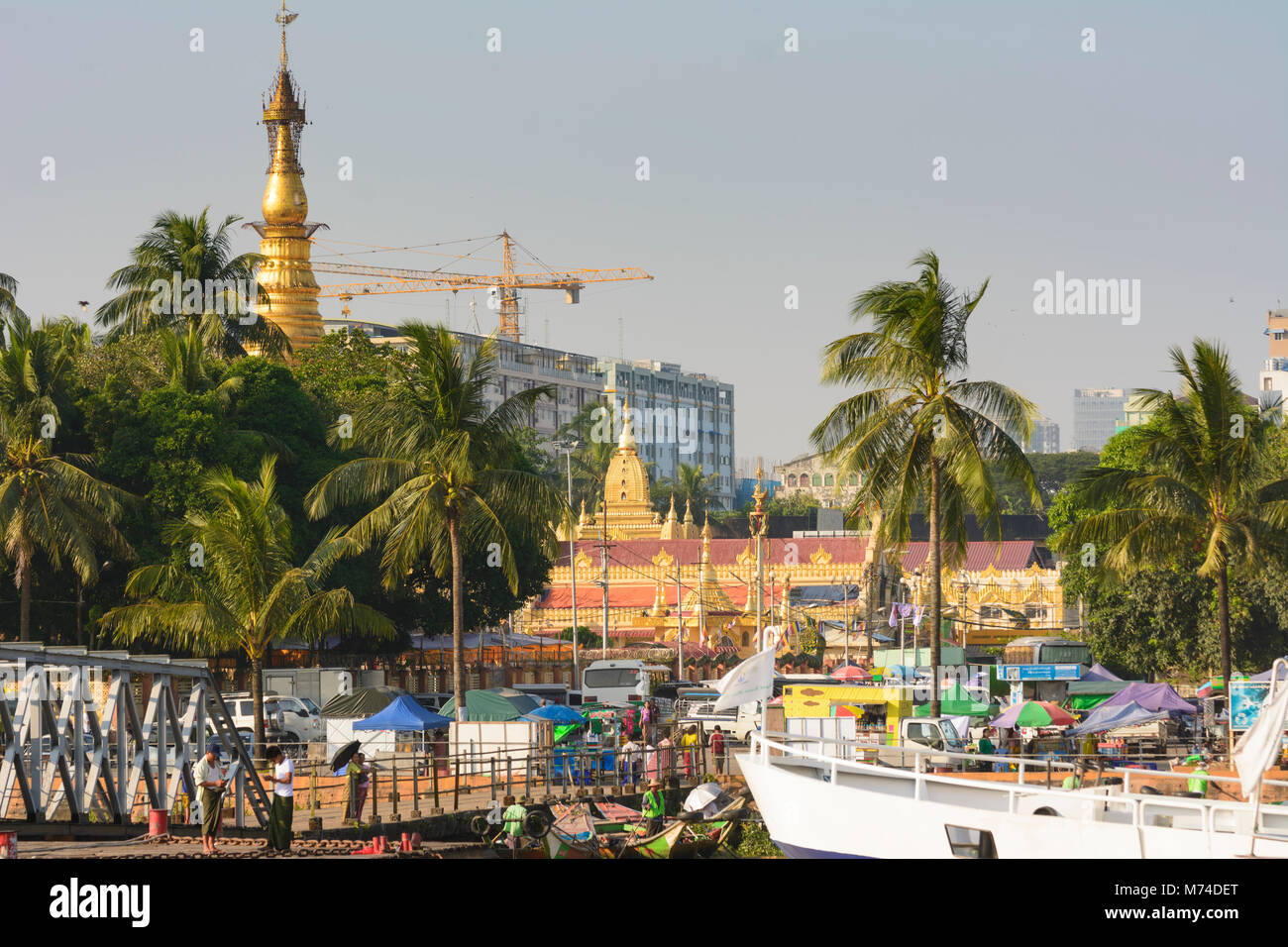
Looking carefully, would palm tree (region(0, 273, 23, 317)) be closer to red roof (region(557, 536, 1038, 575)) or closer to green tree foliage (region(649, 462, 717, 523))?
red roof (region(557, 536, 1038, 575))

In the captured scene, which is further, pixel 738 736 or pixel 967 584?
pixel 967 584

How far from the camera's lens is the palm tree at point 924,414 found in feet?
109

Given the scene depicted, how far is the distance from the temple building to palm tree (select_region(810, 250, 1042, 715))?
45955mm

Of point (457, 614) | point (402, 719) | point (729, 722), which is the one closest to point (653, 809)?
point (402, 719)

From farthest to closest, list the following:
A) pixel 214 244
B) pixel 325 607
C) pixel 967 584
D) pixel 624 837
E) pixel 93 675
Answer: pixel 967 584 → pixel 214 244 → pixel 93 675 → pixel 325 607 → pixel 624 837

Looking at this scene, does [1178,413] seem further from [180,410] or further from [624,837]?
[180,410]

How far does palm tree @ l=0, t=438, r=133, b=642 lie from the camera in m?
44.5

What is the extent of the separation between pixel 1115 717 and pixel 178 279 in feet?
114

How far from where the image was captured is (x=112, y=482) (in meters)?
49.6

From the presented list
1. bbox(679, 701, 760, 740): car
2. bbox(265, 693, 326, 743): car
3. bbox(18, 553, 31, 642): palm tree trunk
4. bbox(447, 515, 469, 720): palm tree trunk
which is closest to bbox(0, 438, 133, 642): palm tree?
bbox(18, 553, 31, 642): palm tree trunk

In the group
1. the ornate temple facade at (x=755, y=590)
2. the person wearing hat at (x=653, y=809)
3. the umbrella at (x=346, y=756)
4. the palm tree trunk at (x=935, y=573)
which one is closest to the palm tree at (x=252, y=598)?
the umbrella at (x=346, y=756)
